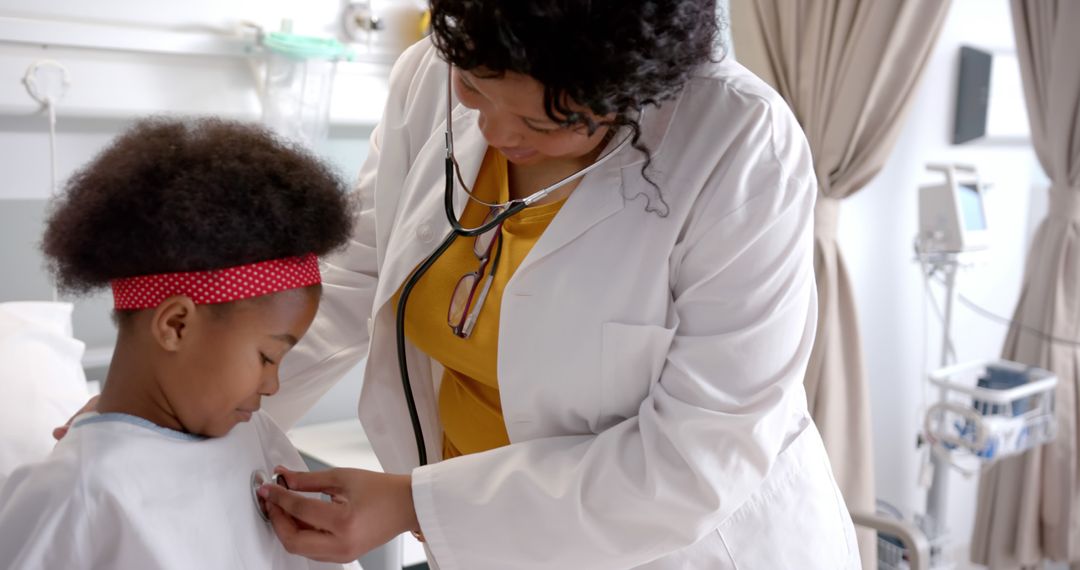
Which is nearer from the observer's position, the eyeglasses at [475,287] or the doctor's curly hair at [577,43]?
the doctor's curly hair at [577,43]

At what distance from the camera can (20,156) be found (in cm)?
183

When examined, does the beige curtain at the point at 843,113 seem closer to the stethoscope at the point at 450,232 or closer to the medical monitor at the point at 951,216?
the medical monitor at the point at 951,216

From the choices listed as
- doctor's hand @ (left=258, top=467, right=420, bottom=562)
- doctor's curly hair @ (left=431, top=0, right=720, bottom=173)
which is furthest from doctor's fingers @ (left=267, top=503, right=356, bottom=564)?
doctor's curly hair @ (left=431, top=0, right=720, bottom=173)

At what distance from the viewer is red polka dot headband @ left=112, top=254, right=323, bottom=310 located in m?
0.96

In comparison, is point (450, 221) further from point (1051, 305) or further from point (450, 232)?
point (1051, 305)

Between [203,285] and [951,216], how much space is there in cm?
223

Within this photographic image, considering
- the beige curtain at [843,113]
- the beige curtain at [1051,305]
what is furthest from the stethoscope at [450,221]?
the beige curtain at [1051,305]

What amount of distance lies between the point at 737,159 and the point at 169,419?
0.66m

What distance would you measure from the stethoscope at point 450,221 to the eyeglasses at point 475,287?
18mm

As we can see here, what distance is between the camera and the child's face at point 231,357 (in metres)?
0.98

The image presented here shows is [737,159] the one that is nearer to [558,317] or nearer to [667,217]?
[667,217]

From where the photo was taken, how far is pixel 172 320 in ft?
3.17

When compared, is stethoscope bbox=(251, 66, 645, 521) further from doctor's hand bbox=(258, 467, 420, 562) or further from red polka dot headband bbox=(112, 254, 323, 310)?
red polka dot headband bbox=(112, 254, 323, 310)

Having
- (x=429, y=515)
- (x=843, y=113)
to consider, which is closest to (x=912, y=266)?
(x=843, y=113)
